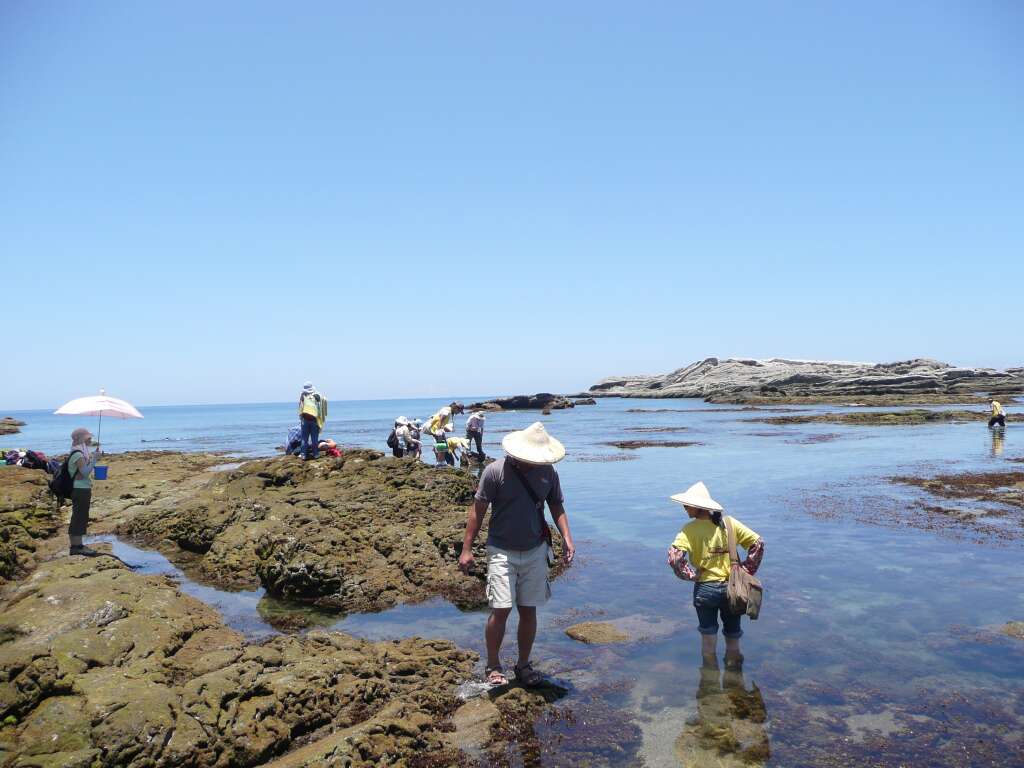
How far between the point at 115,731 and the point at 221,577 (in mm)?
5643

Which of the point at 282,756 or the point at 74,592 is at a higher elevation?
the point at 74,592

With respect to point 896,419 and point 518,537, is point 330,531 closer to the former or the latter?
point 518,537

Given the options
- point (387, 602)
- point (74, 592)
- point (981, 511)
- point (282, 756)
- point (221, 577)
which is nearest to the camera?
point (282, 756)

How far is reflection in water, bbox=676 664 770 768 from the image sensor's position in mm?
4980

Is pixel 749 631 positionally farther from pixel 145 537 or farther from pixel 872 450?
pixel 872 450

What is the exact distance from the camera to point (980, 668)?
6480 millimetres

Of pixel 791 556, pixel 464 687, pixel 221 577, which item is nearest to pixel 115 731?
pixel 464 687

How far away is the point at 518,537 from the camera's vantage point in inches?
238

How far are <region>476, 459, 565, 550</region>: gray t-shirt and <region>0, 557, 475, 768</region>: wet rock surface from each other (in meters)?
1.50

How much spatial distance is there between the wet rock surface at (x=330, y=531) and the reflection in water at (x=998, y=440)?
2158cm

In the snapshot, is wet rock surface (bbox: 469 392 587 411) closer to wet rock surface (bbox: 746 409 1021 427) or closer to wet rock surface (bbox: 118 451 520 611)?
wet rock surface (bbox: 746 409 1021 427)

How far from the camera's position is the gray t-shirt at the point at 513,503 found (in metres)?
6.06

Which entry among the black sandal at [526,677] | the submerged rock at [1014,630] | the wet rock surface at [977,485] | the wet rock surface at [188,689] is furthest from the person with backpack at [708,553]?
the wet rock surface at [977,485]

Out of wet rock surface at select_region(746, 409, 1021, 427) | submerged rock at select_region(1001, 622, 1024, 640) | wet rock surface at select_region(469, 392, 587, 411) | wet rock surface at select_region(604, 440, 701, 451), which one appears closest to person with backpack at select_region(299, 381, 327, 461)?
submerged rock at select_region(1001, 622, 1024, 640)
